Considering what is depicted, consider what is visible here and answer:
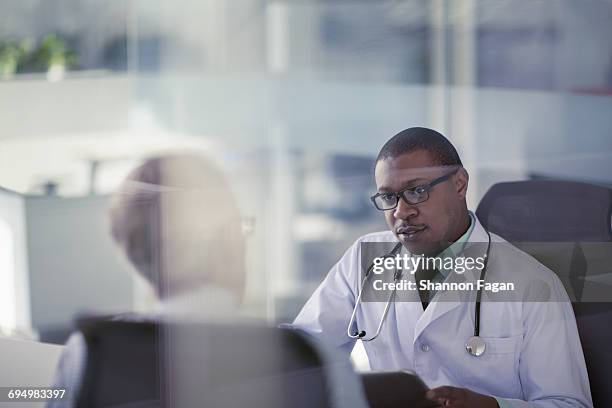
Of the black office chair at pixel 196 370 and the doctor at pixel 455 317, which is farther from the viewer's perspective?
the black office chair at pixel 196 370

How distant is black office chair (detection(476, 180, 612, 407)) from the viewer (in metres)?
2.02

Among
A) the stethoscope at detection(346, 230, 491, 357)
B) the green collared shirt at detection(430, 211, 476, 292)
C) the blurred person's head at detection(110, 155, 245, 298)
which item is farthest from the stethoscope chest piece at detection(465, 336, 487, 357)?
the blurred person's head at detection(110, 155, 245, 298)

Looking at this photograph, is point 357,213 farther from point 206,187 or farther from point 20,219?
point 20,219

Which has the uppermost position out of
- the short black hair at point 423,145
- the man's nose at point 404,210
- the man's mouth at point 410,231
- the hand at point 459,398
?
the short black hair at point 423,145

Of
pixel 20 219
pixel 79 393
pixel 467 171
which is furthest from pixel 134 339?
pixel 467 171

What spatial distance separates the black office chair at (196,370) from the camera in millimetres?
2166

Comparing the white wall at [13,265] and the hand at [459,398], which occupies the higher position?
the white wall at [13,265]

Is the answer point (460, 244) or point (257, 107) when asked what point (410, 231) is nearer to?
point (460, 244)

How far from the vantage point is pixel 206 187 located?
83.9 inches

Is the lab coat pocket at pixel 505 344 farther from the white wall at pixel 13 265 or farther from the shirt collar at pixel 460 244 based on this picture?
the white wall at pixel 13 265

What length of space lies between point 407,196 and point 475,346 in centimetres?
39

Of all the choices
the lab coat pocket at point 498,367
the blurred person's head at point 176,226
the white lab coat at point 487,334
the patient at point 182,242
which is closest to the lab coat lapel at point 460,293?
the white lab coat at point 487,334

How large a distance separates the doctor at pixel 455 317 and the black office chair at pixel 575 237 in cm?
3

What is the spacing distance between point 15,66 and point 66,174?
0.98 ft
